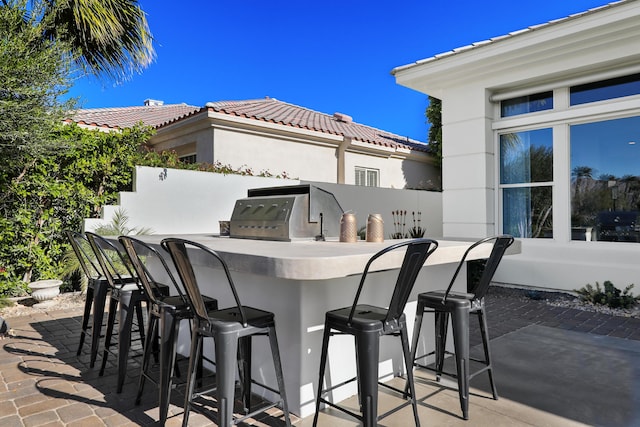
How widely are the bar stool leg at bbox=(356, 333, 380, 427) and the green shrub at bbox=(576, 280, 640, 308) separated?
5040mm

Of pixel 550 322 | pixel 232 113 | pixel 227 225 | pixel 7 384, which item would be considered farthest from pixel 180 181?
pixel 550 322

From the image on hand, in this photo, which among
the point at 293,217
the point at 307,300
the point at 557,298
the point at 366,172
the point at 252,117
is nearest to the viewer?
the point at 307,300

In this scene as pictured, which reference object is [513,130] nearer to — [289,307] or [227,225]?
[227,225]

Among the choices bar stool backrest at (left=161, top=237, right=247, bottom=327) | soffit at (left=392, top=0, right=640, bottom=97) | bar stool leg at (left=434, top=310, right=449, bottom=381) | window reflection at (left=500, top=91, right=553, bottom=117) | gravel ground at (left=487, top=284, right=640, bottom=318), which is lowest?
gravel ground at (left=487, top=284, right=640, bottom=318)

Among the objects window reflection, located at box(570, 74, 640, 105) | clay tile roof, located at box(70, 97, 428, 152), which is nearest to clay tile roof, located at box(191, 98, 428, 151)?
clay tile roof, located at box(70, 97, 428, 152)

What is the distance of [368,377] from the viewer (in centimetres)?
202

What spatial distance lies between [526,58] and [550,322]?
3.80 metres

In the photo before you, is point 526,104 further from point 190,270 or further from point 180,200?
point 190,270

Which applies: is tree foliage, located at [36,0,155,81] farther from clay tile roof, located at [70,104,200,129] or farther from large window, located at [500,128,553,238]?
large window, located at [500,128,553,238]

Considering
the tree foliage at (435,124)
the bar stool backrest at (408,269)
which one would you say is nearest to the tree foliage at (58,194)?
the bar stool backrest at (408,269)

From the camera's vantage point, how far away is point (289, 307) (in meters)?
2.57

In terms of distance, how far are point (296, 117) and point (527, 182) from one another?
289 inches

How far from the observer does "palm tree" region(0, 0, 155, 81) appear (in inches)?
220

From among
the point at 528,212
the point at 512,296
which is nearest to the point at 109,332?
the point at 512,296
